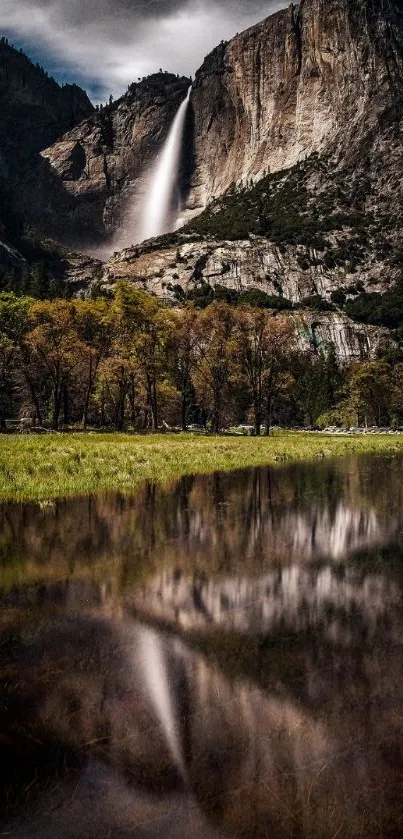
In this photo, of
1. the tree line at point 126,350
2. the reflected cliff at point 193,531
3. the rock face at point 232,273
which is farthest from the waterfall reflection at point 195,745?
the rock face at point 232,273

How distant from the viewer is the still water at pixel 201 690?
Answer: 3.37 metres

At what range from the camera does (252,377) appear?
67.8 metres

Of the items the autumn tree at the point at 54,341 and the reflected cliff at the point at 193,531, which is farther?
the autumn tree at the point at 54,341

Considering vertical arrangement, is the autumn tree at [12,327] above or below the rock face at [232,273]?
below

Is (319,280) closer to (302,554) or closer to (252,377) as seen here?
(252,377)

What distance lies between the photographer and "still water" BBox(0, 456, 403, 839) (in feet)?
11.1

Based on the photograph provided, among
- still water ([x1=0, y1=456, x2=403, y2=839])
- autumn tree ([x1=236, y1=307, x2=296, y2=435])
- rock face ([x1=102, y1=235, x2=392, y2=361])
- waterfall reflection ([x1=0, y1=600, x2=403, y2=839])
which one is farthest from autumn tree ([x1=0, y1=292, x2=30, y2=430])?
rock face ([x1=102, y1=235, x2=392, y2=361])

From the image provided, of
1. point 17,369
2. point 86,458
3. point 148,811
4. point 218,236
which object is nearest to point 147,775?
point 148,811

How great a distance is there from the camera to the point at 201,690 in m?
4.80

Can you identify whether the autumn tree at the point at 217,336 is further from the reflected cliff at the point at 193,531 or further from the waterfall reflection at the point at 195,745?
the waterfall reflection at the point at 195,745

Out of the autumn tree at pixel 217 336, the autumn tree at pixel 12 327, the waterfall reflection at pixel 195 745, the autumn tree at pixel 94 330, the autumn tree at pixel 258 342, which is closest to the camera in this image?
the waterfall reflection at pixel 195 745

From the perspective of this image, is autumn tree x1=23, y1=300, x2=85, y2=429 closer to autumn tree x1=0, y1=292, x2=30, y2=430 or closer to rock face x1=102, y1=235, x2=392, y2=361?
autumn tree x1=0, y1=292, x2=30, y2=430

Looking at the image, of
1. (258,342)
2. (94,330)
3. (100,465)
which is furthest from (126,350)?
(100,465)

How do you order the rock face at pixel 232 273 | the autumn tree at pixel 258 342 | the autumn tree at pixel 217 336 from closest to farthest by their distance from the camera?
the autumn tree at pixel 258 342 → the autumn tree at pixel 217 336 → the rock face at pixel 232 273
